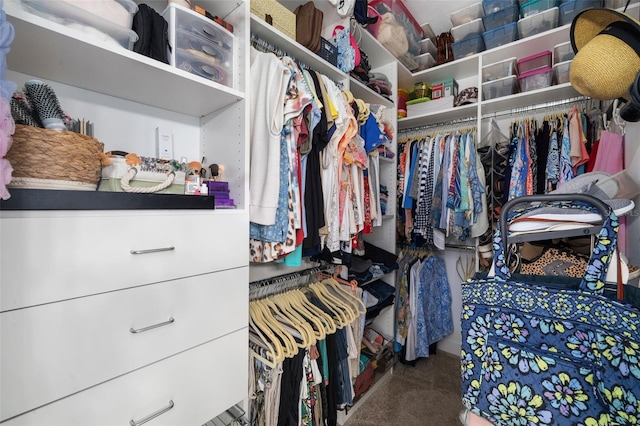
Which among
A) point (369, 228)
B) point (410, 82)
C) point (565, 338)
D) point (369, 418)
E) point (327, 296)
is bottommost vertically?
point (369, 418)

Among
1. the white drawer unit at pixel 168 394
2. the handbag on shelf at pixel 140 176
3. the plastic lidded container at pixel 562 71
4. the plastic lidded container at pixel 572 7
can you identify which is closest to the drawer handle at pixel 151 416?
the white drawer unit at pixel 168 394

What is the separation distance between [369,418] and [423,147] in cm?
186

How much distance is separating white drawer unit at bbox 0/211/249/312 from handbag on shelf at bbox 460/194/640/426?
30.9 inches

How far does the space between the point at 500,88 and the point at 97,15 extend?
2193 millimetres

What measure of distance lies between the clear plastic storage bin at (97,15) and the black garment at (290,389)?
1.28 m

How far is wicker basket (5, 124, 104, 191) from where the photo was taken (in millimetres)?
590

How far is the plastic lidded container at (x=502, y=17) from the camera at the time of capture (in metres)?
1.74

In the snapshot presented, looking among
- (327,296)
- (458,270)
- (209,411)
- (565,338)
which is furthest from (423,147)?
(209,411)

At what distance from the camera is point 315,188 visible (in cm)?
120

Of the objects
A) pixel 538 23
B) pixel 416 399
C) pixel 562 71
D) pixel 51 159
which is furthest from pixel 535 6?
pixel 416 399

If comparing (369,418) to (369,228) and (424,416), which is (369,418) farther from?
(369,228)

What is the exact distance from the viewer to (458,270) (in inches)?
91.5

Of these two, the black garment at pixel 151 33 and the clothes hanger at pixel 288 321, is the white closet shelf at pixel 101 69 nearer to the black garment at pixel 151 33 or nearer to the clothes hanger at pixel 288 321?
the black garment at pixel 151 33

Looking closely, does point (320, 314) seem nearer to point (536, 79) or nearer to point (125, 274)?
point (125, 274)
